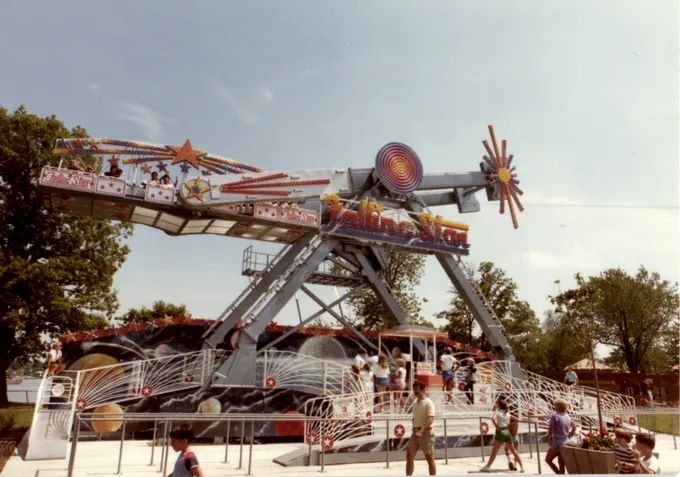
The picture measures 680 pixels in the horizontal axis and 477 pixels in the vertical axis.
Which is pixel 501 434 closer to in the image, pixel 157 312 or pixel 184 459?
pixel 184 459

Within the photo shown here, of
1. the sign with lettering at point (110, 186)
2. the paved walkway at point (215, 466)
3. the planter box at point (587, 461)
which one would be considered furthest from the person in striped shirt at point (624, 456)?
the sign with lettering at point (110, 186)

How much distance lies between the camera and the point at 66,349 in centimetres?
1716

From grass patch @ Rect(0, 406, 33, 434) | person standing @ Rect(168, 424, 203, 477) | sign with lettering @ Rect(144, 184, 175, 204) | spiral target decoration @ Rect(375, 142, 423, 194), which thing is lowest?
grass patch @ Rect(0, 406, 33, 434)

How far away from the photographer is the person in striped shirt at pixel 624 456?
752 centimetres

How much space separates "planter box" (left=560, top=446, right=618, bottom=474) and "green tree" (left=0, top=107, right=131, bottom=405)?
69.1 feet

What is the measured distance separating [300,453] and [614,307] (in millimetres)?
A: 41425

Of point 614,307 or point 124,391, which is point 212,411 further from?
point 614,307

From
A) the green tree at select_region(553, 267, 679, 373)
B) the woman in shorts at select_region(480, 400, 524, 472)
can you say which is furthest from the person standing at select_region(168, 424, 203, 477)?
the green tree at select_region(553, 267, 679, 373)

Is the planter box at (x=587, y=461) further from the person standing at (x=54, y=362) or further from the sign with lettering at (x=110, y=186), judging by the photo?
the sign with lettering at (x=110, y=186)

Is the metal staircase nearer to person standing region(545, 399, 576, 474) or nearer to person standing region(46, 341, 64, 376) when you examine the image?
person standing region(46, 341, 64, 376)

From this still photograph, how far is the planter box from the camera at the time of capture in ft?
25.4

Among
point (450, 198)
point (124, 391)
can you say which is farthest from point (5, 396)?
point (450, 198)

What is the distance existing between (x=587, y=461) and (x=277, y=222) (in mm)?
12634

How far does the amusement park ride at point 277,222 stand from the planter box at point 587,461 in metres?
4.38
